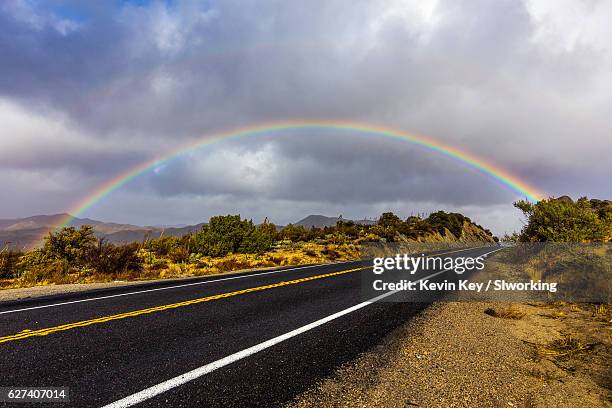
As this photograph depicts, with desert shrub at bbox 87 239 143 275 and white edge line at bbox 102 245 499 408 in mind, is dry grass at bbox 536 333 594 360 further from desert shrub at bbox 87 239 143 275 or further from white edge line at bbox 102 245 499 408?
desert shrub at bbox 87 239 143 275

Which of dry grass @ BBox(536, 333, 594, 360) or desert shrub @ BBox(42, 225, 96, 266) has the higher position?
desert shrub @ BBox(42, 225, 96, 266)

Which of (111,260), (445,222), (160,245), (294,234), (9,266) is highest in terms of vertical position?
(445,222)

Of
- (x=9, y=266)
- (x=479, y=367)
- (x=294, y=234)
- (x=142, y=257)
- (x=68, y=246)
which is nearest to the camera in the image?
(x=479, y=367)

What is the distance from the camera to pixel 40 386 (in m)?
3.72

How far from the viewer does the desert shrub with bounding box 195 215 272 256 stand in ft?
84.6

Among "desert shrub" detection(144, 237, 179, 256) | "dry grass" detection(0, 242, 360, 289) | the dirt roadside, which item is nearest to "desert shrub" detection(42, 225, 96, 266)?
"dry grass" detection(0, 242, 360, 289)

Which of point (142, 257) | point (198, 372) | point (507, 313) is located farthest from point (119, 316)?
point (142, 257)

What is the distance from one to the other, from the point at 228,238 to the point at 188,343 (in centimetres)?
2157

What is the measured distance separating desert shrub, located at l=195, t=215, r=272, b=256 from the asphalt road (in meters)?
16.4

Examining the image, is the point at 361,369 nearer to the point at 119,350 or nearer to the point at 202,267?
the point at 119,350

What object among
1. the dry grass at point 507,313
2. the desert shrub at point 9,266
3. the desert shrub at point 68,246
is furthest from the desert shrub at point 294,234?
the dry grass at point 507,313

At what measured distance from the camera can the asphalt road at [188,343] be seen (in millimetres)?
3695

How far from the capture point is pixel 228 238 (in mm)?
26312

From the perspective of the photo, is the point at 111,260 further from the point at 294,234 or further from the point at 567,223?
the point at 294,234
